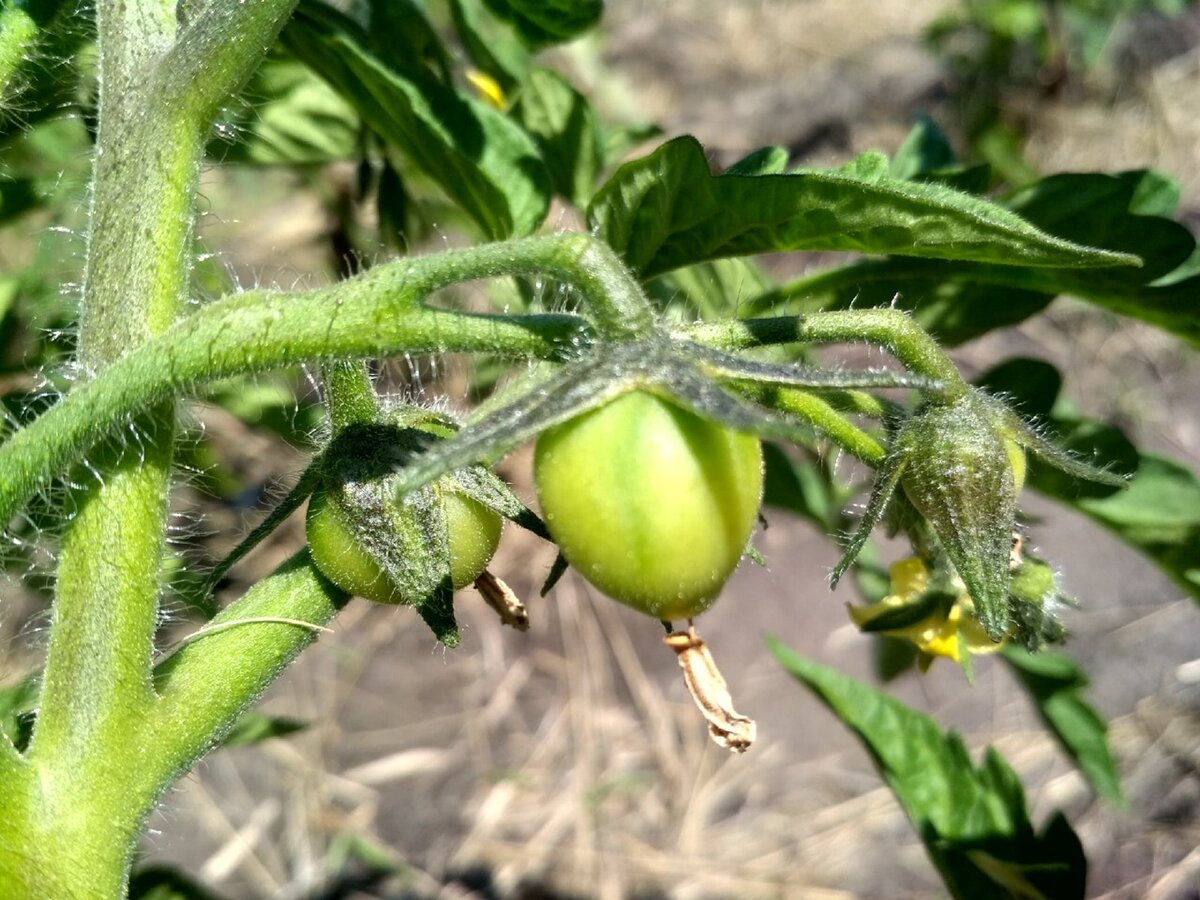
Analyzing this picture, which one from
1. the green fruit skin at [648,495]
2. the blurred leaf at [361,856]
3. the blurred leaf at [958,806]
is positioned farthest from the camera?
the blurred leaf at [361,856]

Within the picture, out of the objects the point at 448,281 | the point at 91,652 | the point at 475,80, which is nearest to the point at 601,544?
the point at 448,281

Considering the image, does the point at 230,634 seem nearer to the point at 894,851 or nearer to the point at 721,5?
the point at 894,851

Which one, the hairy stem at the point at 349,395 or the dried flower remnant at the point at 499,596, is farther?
the dried flower remnant at the point at 499,596

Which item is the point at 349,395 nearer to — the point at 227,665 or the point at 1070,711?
the point at 227,665

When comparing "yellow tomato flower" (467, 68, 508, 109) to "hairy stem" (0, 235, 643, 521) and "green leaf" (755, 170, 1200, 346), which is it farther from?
"hairy stem" (0, 235, 643, 521)

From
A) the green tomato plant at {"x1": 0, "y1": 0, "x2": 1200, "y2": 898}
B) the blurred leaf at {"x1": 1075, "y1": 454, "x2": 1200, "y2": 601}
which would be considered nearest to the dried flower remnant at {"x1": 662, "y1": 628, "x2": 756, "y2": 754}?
the green tomato plant at {"x1": 0, "y1": 0, "x2": 1200, "y2": 898}

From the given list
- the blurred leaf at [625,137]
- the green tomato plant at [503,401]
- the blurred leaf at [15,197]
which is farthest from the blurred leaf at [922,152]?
the blurred leaf at [15,197]

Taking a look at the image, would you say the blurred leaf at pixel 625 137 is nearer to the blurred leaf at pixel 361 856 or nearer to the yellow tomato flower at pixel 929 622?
the yellow tomato flower at pixel 929 622

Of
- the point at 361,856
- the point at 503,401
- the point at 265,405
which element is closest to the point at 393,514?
the point at 503,401
